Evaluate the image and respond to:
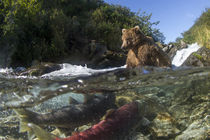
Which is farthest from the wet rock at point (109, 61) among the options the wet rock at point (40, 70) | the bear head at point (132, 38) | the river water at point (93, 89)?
the river water at point (93, 89)

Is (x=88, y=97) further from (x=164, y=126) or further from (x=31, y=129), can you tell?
(x=164, y=126)

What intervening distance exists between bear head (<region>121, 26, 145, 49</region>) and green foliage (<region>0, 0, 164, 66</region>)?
7.22 meters

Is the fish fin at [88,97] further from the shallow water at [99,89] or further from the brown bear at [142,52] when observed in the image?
the brown bear at [142,52]

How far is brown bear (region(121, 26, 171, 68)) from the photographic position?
20.1 ft

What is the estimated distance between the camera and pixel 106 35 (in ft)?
50.5

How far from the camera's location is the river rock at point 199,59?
7250 mm

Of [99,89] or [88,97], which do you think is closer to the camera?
[88,97]

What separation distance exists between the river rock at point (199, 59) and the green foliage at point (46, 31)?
23.3ft

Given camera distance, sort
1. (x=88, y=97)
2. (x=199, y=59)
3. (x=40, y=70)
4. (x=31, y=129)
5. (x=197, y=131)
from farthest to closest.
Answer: (x=40, y=70) → (x=199, y=59) → (x=88, y=97) → (x=197, y=131) → (x=31, y=129)

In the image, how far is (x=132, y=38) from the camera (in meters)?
6.43

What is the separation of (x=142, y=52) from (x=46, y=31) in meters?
10.0

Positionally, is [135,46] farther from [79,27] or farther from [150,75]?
[79,27]

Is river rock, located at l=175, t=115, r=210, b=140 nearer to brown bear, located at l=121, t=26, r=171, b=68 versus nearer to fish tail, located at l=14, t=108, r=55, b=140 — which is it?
fish tail, located at l=14, t=108, r=55, b=140

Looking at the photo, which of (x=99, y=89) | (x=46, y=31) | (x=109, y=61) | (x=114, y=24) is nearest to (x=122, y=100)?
(x=99, y=89)
